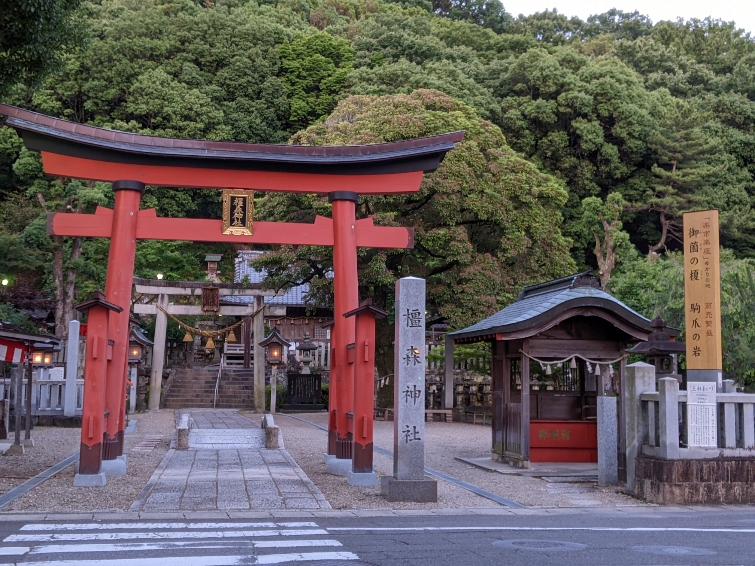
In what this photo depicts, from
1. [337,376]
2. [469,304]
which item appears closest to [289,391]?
[469,304]

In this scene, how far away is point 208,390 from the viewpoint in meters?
33.7

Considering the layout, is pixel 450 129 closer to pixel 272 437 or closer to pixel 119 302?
pixel 272 437

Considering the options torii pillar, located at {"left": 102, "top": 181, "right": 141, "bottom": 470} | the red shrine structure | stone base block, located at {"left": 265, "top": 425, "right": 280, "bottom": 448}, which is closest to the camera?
torii pillar, located at {"left": 102, "top": 181, "right": 141, "bottom": 470}

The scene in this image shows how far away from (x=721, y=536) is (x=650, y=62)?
47.6m

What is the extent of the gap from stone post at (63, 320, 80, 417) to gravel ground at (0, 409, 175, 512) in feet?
3.51

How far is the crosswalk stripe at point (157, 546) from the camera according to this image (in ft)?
23.2

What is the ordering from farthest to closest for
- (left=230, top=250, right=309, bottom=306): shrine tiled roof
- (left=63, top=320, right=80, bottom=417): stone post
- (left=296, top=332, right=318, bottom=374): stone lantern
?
(left=230, top=250, right=309, bottom=306): shrine tiled roof < (left=296, top=332, right=318, bottom=374): stone lantern < (left=63, top=320, right=80, bottom=417): stone post

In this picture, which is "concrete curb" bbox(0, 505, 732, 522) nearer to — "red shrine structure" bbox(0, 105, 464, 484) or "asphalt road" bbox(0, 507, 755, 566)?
"asphalt road" bbox(0, 507, 755, 566)

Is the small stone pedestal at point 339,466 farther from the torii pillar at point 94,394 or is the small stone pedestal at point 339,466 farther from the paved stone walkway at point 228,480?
the torii pillar at point 94,394

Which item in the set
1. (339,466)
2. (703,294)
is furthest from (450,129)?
(339,466)

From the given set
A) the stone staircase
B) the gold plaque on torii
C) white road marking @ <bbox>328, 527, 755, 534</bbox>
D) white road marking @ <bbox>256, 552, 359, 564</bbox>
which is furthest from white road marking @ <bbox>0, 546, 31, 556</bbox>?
the stone staircase

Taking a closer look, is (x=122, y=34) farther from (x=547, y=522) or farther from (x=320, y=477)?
(x=547, y=522)

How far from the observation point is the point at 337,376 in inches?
566

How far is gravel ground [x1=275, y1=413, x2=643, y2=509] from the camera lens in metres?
11.0
